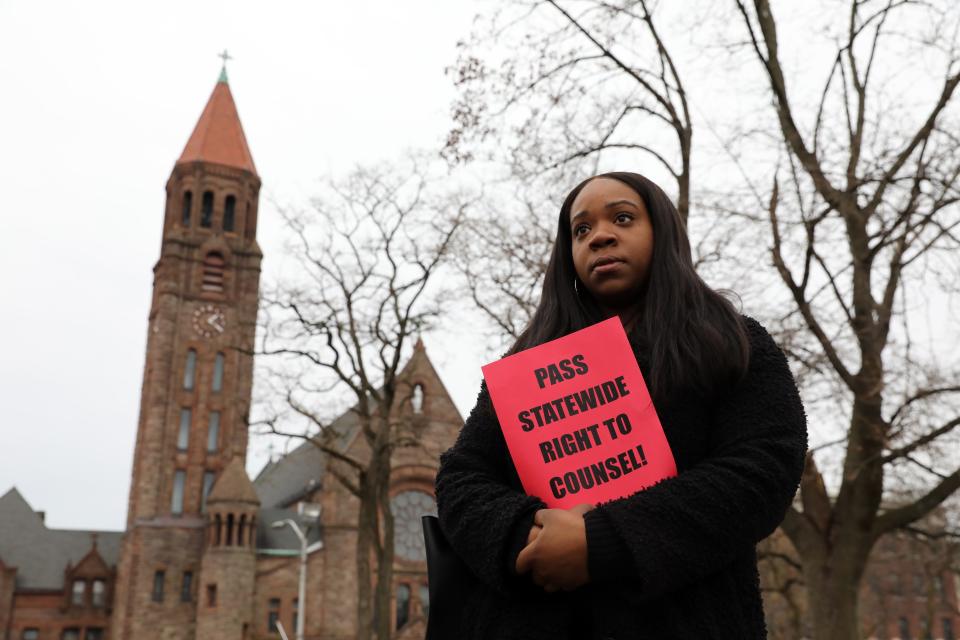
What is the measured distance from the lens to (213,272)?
4781 centimetres

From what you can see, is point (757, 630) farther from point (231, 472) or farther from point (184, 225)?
point (184, 225)

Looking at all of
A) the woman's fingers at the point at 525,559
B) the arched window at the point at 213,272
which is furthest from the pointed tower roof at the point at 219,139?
the woman's fingers at the point at 525,559

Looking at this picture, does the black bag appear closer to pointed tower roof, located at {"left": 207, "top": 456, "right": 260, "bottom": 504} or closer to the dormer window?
pointed tower roof, located at {"left": 207, "top": 456, "right": 260, "bottom": 504}

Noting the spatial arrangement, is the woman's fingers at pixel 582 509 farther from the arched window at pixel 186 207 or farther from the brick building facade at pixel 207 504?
the arched window at pixel 186 207

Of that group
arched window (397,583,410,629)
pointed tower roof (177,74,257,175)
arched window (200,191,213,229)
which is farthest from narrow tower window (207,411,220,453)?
pointed tower roof (177,74,257,175)

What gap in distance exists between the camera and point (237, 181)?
48625mm

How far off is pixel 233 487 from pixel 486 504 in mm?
41718

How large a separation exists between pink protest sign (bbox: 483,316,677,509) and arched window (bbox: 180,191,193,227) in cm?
4820

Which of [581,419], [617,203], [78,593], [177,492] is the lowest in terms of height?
[581,419]

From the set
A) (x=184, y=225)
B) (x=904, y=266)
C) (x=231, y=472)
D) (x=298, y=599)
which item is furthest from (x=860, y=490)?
(x=184, y=225)

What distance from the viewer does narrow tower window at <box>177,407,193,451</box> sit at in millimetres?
44500

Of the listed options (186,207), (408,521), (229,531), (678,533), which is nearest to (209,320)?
(186,207)

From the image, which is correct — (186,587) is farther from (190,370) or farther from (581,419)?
(581,419)

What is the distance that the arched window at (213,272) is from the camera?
47.5 meters
